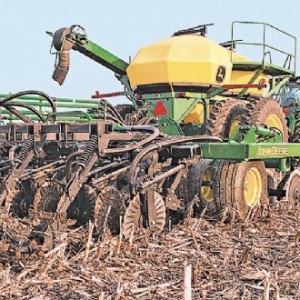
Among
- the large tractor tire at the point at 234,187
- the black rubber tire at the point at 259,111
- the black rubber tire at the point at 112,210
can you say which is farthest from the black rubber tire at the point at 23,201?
the black rubber tire at the point at 259,111

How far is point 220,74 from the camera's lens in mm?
7531

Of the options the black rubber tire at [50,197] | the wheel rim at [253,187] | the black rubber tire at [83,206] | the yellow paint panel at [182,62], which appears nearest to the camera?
the black rubber tire at [83,206]

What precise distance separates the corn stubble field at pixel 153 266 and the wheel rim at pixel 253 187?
0.92 m

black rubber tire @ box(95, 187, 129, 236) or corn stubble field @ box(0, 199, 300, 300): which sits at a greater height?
black rubber tire @ box(95, 187, 129, 236)

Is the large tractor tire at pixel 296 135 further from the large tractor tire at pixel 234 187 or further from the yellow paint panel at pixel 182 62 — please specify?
the large tractor tire at pixel 234 187

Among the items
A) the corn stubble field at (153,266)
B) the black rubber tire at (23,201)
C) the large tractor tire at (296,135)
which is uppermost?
the large tractor tire at (296,135)

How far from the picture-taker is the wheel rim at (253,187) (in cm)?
578

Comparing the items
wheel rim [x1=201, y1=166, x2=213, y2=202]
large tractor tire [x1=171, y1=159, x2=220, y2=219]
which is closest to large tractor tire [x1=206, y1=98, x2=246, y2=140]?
wheel rim [x1=201, y1=166, x2=213, y2=202]

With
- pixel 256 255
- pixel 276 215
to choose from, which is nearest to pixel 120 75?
pixel 276 215

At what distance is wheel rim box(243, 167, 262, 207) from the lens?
578 cm

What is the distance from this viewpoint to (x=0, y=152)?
21.2 ft

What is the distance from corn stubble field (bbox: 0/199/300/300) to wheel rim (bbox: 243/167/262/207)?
919mm

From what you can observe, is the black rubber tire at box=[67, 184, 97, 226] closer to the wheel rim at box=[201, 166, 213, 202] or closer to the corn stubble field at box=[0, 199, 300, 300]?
the corn stubble field at box=[0, 199, 300, 300]

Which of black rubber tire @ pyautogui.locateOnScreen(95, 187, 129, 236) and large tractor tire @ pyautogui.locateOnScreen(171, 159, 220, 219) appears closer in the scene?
black rubber tire @ pyautogui.locateOnScreen(95, 187, 129, 236)
